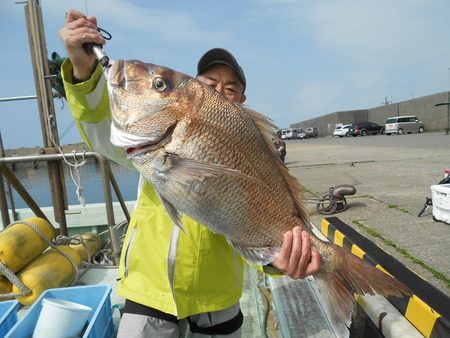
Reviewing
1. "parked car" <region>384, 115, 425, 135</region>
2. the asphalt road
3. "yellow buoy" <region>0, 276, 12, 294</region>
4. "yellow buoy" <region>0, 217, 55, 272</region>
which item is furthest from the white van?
"yellow buoy" <region>0, 276, 12, 294</region>

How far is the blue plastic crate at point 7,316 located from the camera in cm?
234

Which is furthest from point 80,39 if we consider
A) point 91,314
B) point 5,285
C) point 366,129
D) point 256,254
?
point 366,129

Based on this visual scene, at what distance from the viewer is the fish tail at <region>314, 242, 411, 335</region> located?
1586 mm

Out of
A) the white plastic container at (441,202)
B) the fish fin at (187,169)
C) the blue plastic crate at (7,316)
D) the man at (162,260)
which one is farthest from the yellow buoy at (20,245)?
the white plastic container at (441,202)

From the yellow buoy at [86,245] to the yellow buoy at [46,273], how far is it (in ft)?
2.07

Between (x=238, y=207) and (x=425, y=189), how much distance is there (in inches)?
289

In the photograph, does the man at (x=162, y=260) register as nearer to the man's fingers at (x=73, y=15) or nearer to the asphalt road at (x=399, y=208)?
the man's fingers at (x=73, y=15)

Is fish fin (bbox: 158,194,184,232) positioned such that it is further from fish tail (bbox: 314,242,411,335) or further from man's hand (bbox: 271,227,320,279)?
fish tail (bbox: 314,242,411,335)

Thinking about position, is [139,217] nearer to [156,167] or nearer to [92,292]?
[156,167]

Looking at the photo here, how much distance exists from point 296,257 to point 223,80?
113cm

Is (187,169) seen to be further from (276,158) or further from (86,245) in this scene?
(86,245)

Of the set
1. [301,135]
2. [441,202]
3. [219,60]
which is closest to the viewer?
[219,60]

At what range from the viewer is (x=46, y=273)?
126 inches

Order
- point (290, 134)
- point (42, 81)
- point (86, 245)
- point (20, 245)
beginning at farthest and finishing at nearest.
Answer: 1. point (290, 134)
2. point (86, 245)
3. point (42, 81)
4. point (20, 245)
